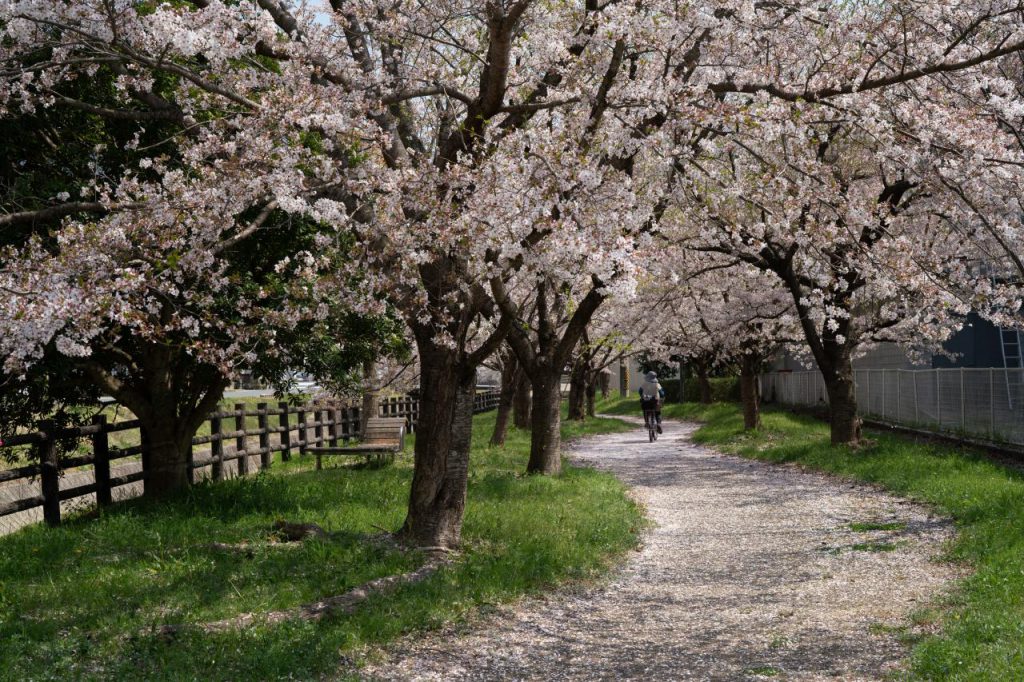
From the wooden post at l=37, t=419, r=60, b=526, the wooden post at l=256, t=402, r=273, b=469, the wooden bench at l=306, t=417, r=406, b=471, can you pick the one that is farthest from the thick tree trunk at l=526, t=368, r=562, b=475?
the wooden post at l=37, t=419, r=60, b=526

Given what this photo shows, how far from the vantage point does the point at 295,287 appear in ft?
30.5

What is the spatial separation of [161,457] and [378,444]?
6.00 metres

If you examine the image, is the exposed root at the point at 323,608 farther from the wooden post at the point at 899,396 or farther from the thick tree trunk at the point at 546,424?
the wooden post at the point at 899,396

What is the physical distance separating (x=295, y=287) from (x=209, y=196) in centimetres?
182

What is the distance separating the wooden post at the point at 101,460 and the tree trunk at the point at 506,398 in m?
11.9

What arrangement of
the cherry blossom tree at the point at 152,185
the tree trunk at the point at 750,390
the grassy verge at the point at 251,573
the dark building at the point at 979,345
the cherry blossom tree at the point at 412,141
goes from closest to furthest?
the grassy verge at the point at 251,573
the cherry blossom tree at the point at 152,185
the cherry blossom tree at the point at 412,141
the dark building at the point at 979,345
the tree trunk at the point at 750,390

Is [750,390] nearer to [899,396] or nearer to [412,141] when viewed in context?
[899,396]

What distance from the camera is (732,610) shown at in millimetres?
7918

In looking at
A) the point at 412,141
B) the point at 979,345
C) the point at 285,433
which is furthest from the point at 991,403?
the point at 285,433

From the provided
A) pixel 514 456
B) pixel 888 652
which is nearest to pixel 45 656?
pixel 888 652

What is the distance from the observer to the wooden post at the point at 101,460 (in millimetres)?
12000

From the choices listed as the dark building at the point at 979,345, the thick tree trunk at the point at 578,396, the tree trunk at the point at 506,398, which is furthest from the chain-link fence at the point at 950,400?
the thick tree trunk at the point at 578,396

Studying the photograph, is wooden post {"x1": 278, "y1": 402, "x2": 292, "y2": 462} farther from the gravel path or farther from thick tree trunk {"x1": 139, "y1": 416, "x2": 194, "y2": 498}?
the gravel path

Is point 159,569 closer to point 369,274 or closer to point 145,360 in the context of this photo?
point 369,274
